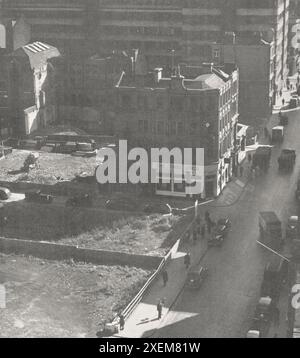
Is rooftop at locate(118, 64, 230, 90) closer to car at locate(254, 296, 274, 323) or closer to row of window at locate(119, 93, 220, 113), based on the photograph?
row of window at locate(119, 93, 220, 113)

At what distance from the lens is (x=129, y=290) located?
73.2m

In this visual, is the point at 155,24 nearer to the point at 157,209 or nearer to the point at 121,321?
the point at 157,209

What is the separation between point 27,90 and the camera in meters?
121

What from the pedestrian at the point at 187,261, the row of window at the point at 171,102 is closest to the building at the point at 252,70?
the row of window at the point at 171,102

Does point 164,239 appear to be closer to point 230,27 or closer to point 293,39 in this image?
point 230,27

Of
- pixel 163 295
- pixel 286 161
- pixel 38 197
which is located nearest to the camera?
pixel 163 295

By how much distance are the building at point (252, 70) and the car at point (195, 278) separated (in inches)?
2159

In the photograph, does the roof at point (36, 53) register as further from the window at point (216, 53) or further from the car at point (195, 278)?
the car at point (195, 278)

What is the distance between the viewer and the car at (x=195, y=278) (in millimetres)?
69875

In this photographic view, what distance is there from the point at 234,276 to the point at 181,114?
1032 inches

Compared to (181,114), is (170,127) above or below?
below

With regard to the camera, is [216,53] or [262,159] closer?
[262,159]

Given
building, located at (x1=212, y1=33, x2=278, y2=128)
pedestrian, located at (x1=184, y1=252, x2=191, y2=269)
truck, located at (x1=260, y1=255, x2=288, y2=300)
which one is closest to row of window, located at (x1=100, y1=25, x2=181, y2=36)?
building, located at (x1=212, y1=33, x2=278, y2=128)

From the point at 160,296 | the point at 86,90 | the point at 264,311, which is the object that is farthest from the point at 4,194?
the point at 264,311
